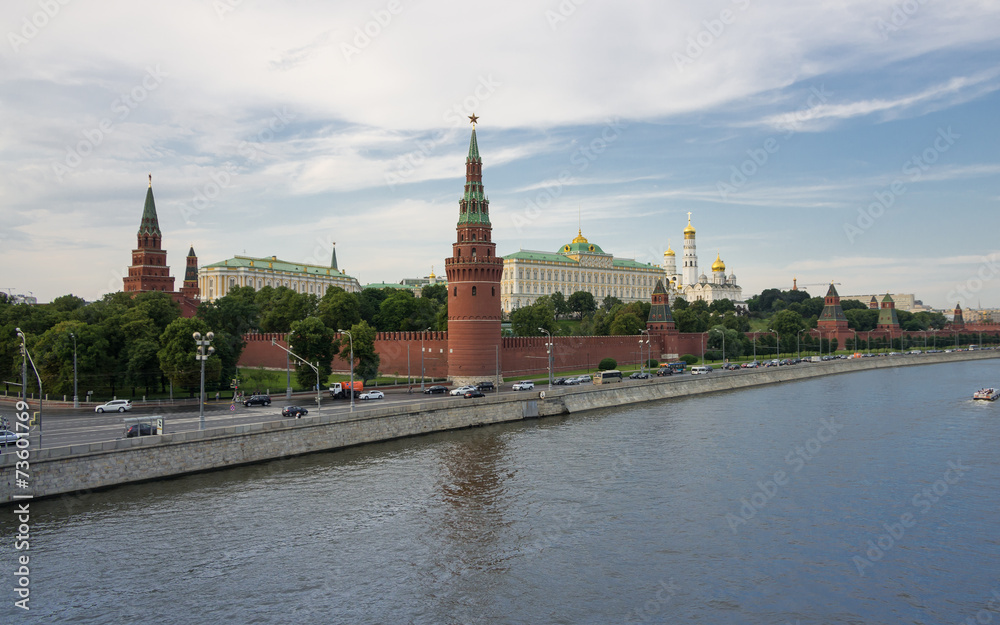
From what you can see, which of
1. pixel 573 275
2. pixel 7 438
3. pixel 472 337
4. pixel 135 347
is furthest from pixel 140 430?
pixel 573 275

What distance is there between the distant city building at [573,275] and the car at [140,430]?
10976 centimetres

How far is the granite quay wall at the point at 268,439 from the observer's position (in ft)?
91.9

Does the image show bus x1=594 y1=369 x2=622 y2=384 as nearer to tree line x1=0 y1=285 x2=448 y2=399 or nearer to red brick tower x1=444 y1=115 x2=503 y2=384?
red brick tower x1=444 y1=115 x2=503 y2=384

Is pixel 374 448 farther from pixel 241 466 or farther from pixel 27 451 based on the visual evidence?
pixel 27 451

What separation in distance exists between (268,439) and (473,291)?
2986 centimetres

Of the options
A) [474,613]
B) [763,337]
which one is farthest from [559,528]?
[763,337]

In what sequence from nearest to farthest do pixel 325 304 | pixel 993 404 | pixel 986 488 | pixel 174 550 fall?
pixel 174 550, pixel 986 488, pixel 993 404, pixel 325 304

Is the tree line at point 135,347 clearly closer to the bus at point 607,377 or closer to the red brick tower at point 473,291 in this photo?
the red brick tower at point 473,291

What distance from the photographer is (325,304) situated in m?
79.2

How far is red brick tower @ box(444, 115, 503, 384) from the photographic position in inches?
2469

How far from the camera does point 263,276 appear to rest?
14362 cm

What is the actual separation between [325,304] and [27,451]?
5267cm

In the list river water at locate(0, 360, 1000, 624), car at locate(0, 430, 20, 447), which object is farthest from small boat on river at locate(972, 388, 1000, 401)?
car at locate(0, 430, 20, 447)

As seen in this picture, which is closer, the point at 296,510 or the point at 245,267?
the point at 296,510
